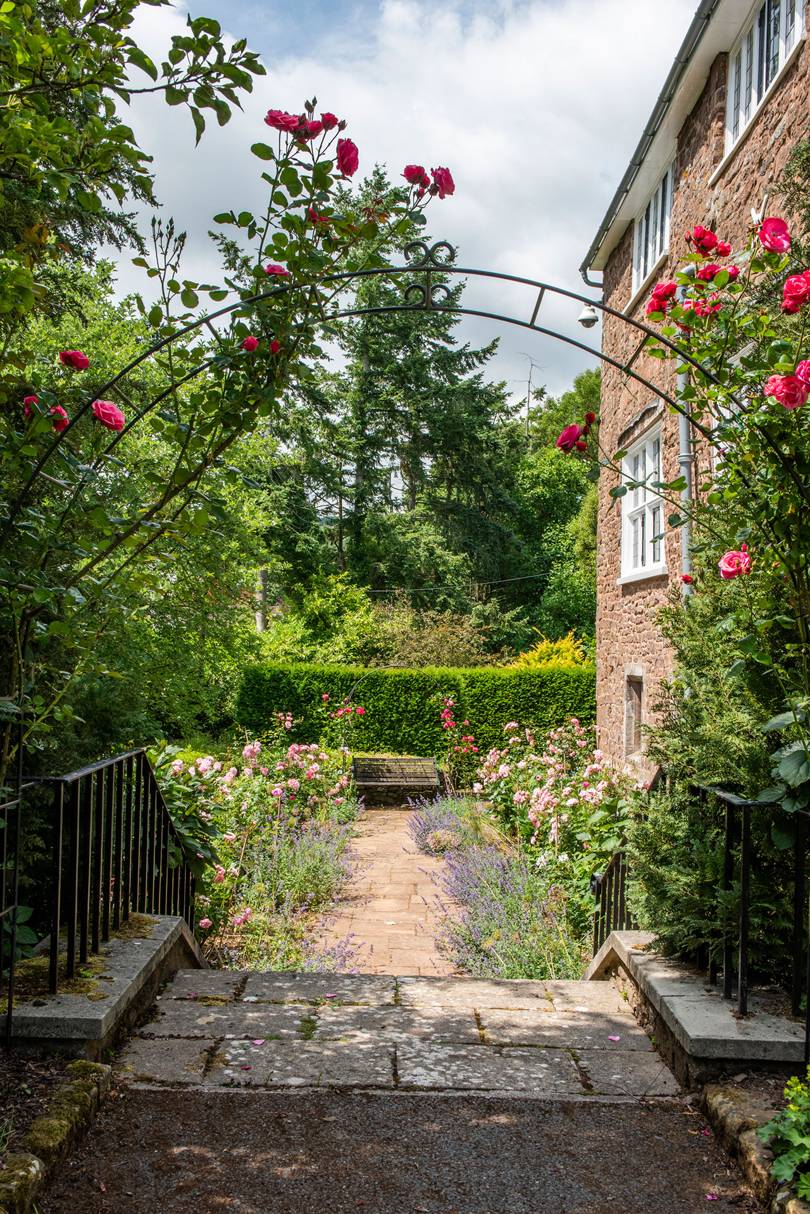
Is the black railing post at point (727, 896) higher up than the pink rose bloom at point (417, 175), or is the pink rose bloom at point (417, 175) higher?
the pink rose bloom at point (417, 175)

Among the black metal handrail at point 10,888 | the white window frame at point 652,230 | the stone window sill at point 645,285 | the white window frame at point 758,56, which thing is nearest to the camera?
the black metal handrail at point 10,888

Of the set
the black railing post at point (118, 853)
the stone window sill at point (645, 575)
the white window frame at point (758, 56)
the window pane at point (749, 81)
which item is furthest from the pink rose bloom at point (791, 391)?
the stone window sill at point (645, 575)

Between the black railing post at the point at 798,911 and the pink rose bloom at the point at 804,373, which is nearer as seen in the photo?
the pink rose bloom at the point at 804,373

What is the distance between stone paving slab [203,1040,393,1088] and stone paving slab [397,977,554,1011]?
61 cm

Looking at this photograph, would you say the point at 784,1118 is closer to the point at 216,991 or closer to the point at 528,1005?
the point at 528,1005

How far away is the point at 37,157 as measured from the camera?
112 inches

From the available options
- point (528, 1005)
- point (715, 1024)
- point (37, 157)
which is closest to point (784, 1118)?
point (715, 1024)

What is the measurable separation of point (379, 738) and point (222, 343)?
1187 cm

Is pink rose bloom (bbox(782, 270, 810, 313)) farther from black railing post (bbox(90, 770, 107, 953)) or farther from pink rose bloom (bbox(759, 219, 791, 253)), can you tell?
black railing post (bbox(90, 770, 107, 953))

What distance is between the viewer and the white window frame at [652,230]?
8.45 meters

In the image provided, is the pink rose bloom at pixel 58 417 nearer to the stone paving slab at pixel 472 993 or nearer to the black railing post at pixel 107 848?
the black railing post at pixel 107 848

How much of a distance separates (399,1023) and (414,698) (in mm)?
11096

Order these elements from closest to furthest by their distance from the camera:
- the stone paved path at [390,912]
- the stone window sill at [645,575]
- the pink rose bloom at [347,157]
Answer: the pink rose bloom at [347,157] < the stone paved path at [390,912] < the stone window sill at [645,575]

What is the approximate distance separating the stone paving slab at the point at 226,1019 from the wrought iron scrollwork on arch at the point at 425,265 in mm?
2760
